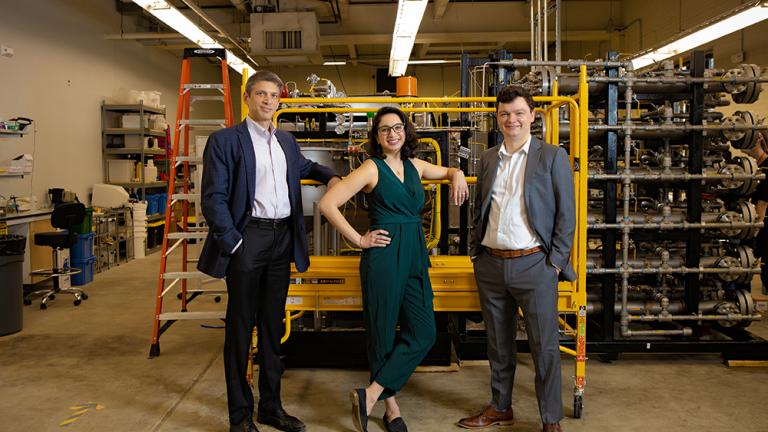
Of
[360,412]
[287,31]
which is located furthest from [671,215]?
[287,31]

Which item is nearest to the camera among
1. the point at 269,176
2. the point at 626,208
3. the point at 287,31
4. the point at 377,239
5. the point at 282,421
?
the point at 377,239

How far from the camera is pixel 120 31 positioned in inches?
420

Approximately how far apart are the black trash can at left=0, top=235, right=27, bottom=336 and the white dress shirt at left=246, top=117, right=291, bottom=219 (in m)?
3.36

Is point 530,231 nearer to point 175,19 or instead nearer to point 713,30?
point 713,30

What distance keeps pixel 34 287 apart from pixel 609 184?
6447 millimetres

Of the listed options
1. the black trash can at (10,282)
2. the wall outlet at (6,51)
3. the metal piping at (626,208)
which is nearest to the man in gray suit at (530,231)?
the metal piping at (626,208)

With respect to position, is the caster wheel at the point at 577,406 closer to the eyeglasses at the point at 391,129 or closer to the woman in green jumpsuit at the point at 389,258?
the woman in green jumpsuit at the point at 389,258

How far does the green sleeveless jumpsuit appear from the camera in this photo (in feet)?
9.53

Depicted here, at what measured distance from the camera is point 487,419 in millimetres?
3211

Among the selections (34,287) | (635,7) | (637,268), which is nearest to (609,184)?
(637,268)

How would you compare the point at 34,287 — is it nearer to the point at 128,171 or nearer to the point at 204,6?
the point at 128,171

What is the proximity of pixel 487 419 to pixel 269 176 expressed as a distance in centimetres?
170

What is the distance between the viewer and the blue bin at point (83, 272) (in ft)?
24.6

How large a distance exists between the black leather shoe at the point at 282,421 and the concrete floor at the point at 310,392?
9 cm
